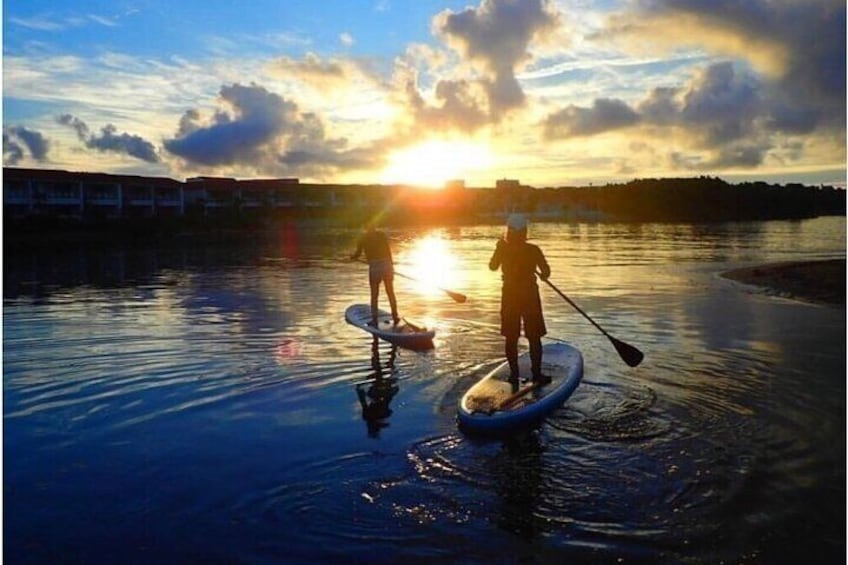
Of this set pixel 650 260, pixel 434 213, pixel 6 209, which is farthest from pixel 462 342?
pixel 434 213

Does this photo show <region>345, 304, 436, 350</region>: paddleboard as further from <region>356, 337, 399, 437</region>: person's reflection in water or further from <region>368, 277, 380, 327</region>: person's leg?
<region>356, 337, 399, 437</region>: person's reflection in water

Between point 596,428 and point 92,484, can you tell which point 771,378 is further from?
point 92,484

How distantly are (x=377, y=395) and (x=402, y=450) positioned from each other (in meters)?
2.19

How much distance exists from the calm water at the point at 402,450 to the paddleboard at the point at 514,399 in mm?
211

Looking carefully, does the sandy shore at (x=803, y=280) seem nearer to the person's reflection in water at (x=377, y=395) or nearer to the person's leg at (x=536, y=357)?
the person's leg at (x=536, y=357)

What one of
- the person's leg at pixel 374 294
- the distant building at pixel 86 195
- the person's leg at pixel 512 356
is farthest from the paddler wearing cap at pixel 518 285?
the distant building at pixel 86 195

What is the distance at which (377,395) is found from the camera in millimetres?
9078

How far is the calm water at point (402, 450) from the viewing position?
515 cm

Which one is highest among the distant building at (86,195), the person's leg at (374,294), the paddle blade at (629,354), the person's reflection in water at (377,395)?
the distant building at (86,195)

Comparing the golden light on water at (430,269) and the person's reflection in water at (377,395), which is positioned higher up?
the golden light on water at (430,269)

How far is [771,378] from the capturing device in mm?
9742

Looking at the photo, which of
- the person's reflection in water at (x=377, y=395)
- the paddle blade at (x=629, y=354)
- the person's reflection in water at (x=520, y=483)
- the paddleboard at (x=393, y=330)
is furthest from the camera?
the paddleboard at (x=393, y=330)

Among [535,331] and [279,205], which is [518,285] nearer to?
[535,331]

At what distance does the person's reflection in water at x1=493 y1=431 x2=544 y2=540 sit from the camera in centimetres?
536
